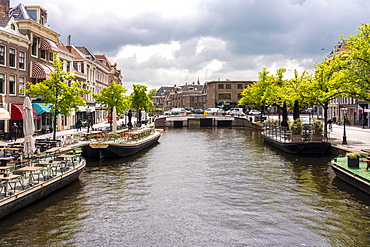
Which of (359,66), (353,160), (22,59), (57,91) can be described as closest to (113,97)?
(22,59)

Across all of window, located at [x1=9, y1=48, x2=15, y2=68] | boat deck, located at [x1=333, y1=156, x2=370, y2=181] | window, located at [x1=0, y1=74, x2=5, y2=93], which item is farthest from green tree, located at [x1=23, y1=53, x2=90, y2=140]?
boat deck, located at [x1=333, y1=156, x2=370, y2=181]

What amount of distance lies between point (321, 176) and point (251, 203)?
317 inches

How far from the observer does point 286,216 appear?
48.4 feet

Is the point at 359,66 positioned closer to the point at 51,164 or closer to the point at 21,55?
the point at 51,164

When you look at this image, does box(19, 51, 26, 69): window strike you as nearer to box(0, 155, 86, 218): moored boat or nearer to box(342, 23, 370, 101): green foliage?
box(0, 155, 86, 218): moored boat

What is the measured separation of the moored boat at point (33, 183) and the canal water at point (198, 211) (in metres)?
0.44

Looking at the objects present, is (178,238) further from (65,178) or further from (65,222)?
(65,178)

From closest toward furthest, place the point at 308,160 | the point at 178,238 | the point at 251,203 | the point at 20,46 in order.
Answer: the point at 178,238, the point at 251,203, the point at 308,160, the point at 20,46

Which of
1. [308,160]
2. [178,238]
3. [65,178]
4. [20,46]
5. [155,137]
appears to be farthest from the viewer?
[155,137]

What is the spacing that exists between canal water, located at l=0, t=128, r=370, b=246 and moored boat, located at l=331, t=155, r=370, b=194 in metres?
0.49

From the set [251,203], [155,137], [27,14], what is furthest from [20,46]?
[251,203]

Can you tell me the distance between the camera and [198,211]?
15.4 meters

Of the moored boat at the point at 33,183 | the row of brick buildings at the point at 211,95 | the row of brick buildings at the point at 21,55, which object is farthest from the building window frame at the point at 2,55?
the row of brick buildings at the point at 211,95

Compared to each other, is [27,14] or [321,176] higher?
[27,14]
